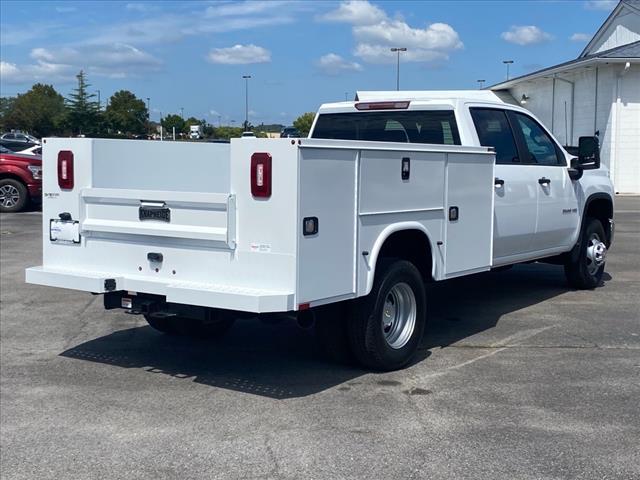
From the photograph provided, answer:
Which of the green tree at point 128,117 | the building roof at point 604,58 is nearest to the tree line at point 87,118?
the green tree at point 128,117

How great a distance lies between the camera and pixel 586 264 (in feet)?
32.7

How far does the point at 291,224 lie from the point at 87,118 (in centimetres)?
4665

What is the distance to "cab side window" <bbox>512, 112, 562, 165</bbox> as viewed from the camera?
8469 millimetres

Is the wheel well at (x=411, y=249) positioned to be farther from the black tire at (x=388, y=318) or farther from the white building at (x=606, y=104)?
the white building at (x=606, y=104)

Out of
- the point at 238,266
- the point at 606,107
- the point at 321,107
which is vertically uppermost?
the point at 606,107

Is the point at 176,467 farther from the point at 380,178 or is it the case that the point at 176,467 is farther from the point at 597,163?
the point at 597,163

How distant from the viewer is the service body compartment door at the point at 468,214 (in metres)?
6.80

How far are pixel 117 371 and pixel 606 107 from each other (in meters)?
27.0

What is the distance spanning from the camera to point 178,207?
5816mm

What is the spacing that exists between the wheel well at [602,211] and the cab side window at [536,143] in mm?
1268

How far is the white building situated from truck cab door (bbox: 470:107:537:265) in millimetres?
22892

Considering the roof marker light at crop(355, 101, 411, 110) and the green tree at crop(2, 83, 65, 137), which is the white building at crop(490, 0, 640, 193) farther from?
the green tree at crop(2, 83, 65, 137)

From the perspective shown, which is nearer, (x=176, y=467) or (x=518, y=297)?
(x=176, y=467)

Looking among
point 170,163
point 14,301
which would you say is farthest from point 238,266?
point 14,301
